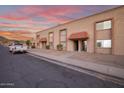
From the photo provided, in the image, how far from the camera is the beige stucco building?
1828 centimetres

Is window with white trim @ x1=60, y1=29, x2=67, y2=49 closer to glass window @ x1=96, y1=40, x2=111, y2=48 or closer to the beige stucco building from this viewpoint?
the beige stucco building

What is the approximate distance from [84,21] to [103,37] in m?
5.50

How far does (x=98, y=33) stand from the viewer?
21.9 meters

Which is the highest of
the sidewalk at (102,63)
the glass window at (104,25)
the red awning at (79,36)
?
the glass window at (104,25)

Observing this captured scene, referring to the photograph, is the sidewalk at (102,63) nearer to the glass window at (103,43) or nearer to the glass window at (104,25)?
the glass window at (103,43)

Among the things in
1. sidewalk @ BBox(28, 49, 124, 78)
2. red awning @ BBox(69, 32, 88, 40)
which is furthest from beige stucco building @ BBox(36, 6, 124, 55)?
sidewalk @ BBox(28, 49, 124, 78)

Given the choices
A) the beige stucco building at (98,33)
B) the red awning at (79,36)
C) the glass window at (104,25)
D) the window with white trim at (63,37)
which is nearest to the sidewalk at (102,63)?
the beige stucco building at (98,33)

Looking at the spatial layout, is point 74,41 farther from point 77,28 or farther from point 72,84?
point 72,84

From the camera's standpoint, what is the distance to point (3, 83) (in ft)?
19.3

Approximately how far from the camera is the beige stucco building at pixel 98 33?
1828 cm

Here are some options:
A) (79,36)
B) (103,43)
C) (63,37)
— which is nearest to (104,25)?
(103,43)

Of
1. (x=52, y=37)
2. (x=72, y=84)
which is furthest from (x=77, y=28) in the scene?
(x=72, y=84)

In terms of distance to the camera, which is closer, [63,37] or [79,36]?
[79,36]

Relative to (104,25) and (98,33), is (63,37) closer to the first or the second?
(98,33)
